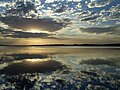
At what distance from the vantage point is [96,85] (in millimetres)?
29422

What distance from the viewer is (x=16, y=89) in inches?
1091

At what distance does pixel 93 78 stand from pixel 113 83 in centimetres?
404

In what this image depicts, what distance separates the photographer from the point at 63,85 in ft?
97.6

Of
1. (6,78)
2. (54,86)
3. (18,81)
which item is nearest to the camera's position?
(54,86)

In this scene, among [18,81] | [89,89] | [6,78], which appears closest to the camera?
[89,89]

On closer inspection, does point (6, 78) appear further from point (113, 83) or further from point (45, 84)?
point (113, 83)

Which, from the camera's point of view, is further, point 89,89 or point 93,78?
point 93,78

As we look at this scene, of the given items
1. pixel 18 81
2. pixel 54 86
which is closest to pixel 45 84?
pixel 54 86

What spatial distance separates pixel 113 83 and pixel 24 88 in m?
9.83

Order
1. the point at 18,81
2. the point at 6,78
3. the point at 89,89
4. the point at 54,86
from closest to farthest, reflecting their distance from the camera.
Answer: the point at 89,89
the point at 54,86
the point at 18,81
the point at 6,78

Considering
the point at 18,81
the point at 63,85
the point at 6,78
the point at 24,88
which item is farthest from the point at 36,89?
the point at 6,78

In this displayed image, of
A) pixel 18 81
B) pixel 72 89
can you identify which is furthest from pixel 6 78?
pixel 72 89

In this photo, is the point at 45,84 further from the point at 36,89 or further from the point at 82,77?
the point at 82,77

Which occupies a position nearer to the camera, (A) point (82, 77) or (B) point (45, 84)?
(B) point (45, 84)
